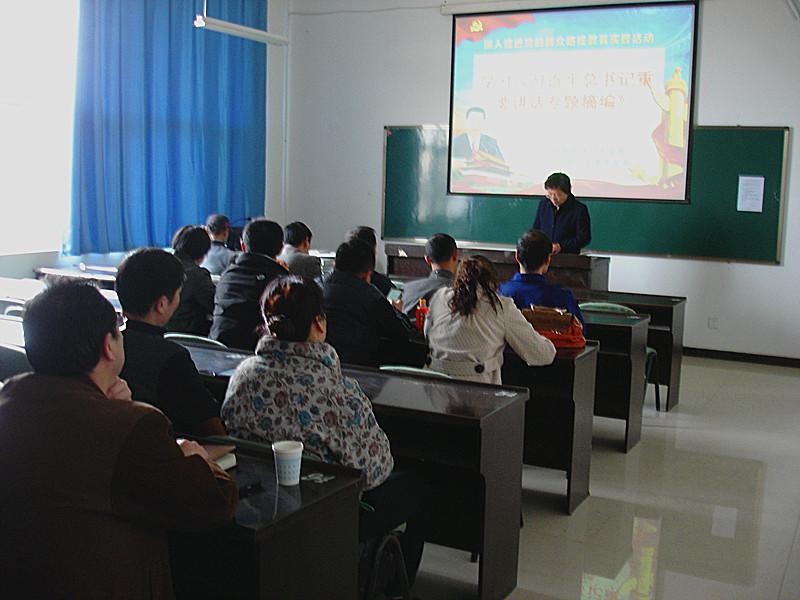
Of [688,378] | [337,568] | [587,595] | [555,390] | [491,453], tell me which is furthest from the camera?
[688,378]

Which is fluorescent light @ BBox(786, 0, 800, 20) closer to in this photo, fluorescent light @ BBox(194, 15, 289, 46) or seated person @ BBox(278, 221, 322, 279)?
seated person @ BBox(278, 221, 322, 279)

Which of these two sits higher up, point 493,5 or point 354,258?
point 493,5

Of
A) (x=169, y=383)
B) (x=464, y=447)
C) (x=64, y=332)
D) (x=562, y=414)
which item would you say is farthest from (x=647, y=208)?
(x=64, y=332)

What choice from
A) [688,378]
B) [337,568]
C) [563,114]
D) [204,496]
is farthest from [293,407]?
[563,114]

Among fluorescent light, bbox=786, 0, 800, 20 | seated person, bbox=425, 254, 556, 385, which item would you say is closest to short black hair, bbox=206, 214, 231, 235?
seated person, bbox=425, 254, 556, 385

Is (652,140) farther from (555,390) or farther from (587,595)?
(587,595)

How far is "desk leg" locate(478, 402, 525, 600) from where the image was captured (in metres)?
2.87

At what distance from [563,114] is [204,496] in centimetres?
678

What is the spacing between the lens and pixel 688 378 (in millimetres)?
6781

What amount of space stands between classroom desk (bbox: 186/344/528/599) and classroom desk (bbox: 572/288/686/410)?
9.02 feet

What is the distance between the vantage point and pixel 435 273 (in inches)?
176

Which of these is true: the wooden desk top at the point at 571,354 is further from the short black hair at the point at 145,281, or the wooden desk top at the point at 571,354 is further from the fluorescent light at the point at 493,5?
the fluorescent light at the point at 493,5

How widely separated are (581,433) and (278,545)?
2.43 meters

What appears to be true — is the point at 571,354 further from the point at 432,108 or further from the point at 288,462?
the point at 432,108
